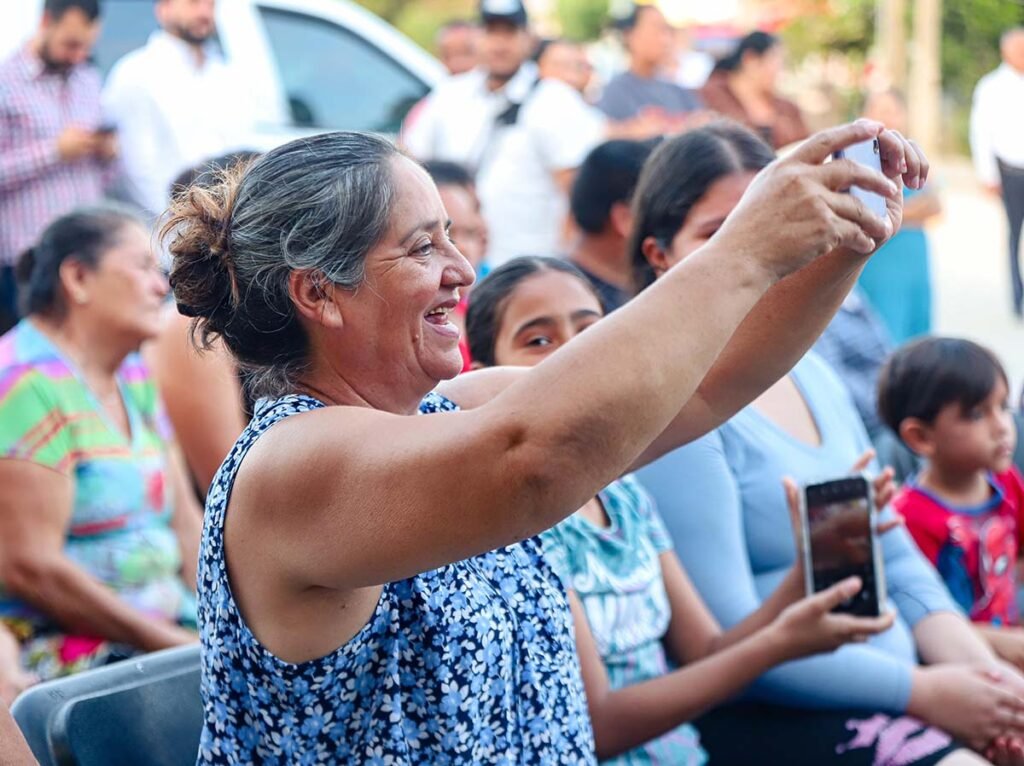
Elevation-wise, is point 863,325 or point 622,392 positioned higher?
point 622,392

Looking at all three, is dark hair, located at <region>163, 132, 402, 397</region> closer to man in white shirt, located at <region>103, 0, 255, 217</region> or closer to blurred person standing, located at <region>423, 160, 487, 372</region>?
blurred person standing, located at <region>423, 160, 487, 372</region>

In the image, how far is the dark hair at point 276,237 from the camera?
1598mm

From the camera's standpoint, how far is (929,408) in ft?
11.4

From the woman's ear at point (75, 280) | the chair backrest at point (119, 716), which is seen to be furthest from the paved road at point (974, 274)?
the chair backrest at point (119, 716)

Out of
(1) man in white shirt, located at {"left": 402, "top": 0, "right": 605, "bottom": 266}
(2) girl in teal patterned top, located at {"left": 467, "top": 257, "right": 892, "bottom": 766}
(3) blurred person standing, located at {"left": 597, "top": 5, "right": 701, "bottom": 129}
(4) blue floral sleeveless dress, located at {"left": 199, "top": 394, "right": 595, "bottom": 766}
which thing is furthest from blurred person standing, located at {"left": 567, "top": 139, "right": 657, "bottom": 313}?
(3) blurred person standing, located at {"left": 597, "top": 5, "right": 701, "bottom": 129}

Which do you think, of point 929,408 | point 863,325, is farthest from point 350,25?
point 929,408

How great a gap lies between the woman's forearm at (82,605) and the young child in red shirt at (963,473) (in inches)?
72.5

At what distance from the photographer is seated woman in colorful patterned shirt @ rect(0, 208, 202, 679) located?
3107mm

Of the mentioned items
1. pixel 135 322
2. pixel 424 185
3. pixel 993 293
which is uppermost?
pixel 424 185

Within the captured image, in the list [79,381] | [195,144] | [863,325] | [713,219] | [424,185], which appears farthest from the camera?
[195,144]

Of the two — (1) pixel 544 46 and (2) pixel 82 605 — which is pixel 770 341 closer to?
(2) pixel 82 605

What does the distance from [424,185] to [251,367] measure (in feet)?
1.06

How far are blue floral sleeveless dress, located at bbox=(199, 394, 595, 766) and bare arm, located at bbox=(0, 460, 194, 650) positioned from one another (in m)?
1.50

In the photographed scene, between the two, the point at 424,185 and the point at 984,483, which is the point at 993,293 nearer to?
A: the point at 984,483
